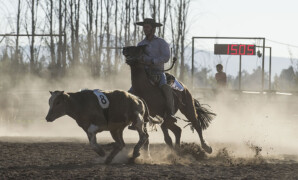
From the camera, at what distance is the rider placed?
40.0ft

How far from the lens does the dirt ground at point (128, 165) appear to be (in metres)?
9.09

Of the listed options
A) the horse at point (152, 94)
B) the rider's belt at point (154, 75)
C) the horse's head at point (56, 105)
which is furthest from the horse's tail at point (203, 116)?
the horse's head at point (56, 105)

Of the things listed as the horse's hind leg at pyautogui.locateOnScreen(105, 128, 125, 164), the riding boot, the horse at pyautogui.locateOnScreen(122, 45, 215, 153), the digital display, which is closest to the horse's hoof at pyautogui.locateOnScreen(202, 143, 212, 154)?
the horse at pyautogui.locateOnScreen(122, 45, 215, 153)

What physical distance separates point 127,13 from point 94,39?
2195mm

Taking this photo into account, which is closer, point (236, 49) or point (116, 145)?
point (116, 145)

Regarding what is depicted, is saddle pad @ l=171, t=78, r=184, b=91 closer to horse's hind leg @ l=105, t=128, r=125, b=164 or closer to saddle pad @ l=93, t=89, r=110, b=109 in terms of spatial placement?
horse's hind leg @ l=105, t=128, r=125, b=164

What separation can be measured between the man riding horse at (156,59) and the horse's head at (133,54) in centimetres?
37

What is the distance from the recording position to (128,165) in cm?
1025

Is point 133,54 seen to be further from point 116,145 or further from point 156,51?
point 116,145

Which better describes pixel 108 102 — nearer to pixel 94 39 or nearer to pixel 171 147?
pixel 171 147

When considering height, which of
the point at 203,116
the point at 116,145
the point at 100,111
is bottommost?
the point at 116,145

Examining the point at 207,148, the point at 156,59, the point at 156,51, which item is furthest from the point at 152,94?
the point at 207,148

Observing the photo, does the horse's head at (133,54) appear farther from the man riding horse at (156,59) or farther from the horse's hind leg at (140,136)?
the horse's hind leg at (140,136)

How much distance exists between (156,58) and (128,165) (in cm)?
262
